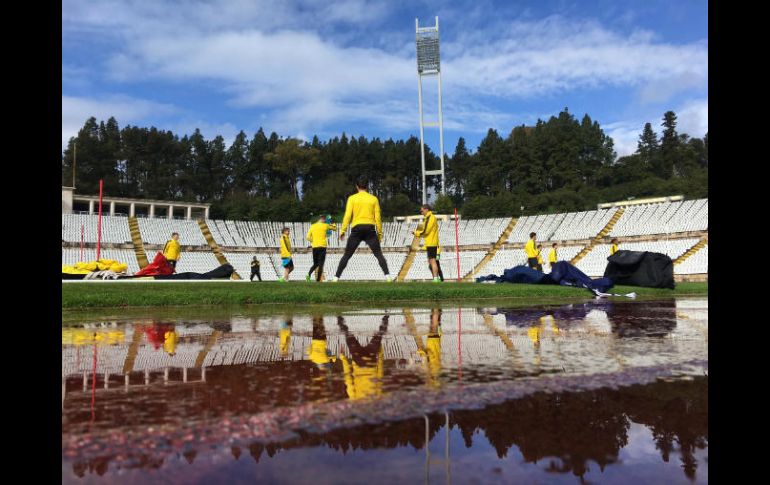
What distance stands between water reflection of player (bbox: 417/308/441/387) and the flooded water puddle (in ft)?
0.04

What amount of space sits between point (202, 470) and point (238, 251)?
4035cm

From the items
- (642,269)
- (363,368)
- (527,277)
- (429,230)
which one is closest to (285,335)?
(363,368)

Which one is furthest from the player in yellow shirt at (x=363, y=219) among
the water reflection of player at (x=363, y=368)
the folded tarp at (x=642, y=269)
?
the water reflection of player at (x=363, y=368)

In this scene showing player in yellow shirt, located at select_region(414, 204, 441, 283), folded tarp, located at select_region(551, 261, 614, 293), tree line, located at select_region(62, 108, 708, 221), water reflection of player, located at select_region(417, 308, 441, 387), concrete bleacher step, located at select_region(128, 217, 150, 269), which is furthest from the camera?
tree line, located at select_region(62, 108, 708, 221)

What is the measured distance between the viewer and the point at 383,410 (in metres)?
1.92

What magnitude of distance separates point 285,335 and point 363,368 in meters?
1.53

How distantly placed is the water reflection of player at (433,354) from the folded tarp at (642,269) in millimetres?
10042

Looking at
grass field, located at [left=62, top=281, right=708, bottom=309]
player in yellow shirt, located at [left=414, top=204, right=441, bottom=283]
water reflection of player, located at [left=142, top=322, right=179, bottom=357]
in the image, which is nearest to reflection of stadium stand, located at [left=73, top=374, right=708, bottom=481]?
water reflection of player, located at [left=142, top=322, right=179, bottom=357]

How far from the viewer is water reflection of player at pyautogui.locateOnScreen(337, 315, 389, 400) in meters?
2.23

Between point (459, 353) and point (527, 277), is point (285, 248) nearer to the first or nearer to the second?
point (527, 277)

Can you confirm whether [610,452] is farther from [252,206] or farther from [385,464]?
[252,206]

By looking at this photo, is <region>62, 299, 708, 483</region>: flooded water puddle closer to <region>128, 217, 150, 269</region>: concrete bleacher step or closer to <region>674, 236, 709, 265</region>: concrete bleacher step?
<region>674, 236, 709, 265</region>: concrete bleacher step
